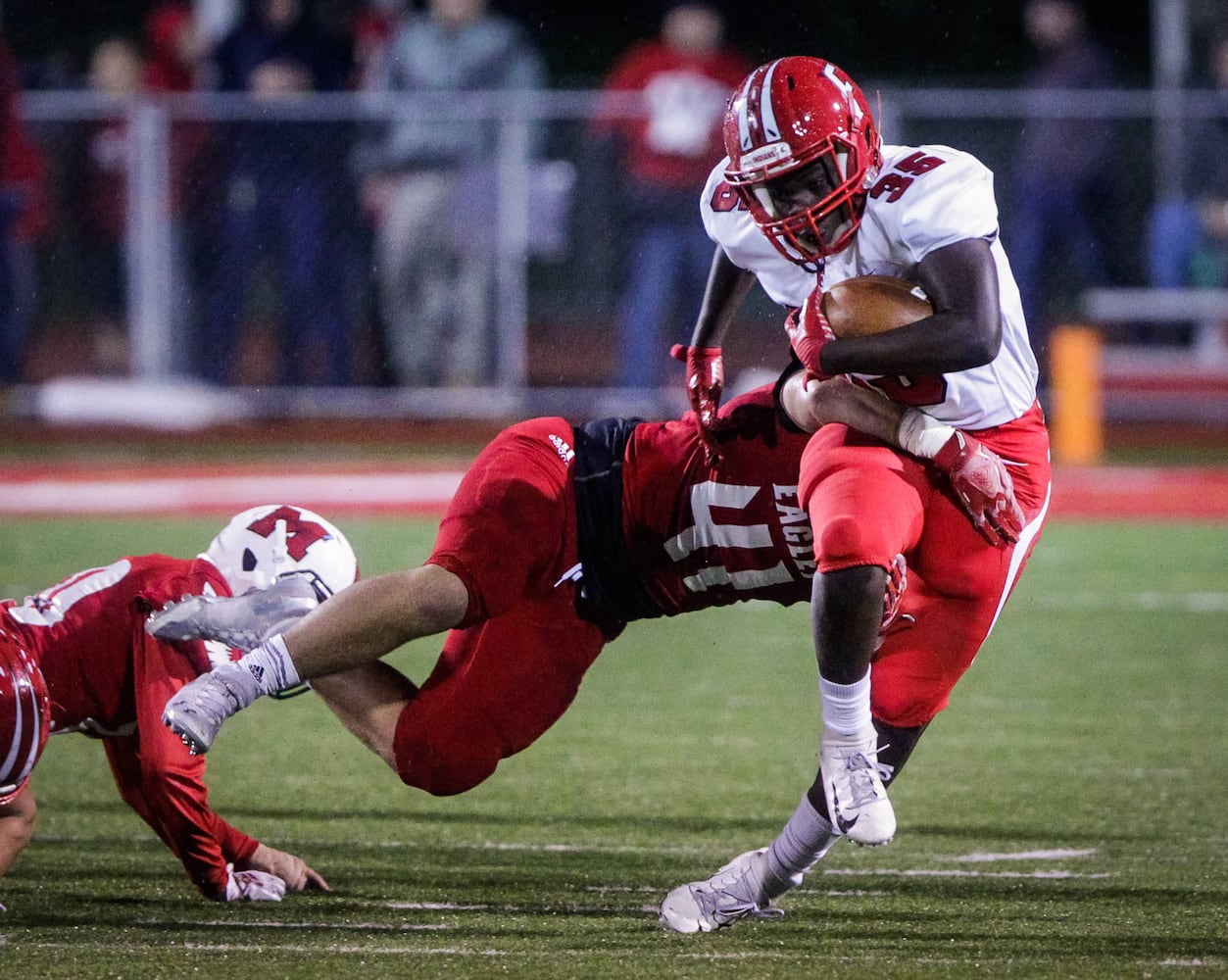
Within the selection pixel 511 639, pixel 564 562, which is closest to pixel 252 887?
pixel 511 639

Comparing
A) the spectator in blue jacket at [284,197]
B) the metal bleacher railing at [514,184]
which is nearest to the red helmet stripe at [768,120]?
the metal bleacher railing at [514,184]

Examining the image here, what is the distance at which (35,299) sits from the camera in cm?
1228

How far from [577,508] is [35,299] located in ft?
29.9

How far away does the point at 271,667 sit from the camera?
3.60 meters

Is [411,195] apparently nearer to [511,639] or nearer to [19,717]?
[511,639]

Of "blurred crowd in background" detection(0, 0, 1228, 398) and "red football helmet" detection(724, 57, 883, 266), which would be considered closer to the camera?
"red football helmet" detection(724, 57, 883, 266)

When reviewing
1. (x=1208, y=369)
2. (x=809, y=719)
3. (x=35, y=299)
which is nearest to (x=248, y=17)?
(x=35, y=299)

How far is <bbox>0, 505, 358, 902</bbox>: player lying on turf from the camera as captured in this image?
372 centimetres

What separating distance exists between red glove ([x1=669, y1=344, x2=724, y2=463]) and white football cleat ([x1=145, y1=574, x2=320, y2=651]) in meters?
0.81

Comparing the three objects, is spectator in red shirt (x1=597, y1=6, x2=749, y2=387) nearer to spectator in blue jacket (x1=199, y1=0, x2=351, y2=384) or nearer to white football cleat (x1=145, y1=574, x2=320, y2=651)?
spectator in blue jacket (x1=199, y1=0, x2=351, y2=384)

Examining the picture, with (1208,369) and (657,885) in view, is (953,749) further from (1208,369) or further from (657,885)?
(1208,369)

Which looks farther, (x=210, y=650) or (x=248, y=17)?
(x=248, y=17)

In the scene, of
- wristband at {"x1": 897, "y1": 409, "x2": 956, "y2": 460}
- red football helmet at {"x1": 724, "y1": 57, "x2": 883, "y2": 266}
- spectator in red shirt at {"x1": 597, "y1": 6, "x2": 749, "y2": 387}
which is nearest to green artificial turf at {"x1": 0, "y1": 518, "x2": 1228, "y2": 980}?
wristband at {"x1": 897, "y1": 409, "x2": 956, "y2": 460}

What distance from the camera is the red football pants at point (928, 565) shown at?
3.58m
